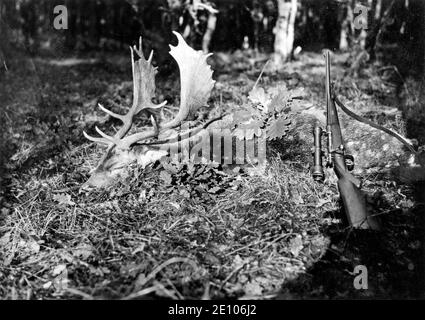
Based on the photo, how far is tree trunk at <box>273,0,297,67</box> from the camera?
294 inches

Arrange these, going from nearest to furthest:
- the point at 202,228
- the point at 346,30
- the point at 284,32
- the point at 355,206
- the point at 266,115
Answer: the point at 355,206
the point at 202,228
the point at 266,115
the point at 284,32
the point at 346,30

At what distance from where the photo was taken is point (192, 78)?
4.32 meters

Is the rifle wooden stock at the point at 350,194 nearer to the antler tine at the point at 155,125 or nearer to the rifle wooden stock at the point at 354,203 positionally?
the rifle wooden stock at the point at 354,203

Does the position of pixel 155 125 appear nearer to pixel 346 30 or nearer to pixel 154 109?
pixel 154 109

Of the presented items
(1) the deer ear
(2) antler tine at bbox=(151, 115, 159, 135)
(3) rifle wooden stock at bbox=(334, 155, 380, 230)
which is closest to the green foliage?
(1) the deer ear

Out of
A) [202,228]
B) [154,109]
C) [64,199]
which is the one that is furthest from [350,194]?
[64,199]

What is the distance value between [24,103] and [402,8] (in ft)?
21.7

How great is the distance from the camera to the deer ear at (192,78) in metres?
4.29

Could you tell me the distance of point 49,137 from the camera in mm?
5641

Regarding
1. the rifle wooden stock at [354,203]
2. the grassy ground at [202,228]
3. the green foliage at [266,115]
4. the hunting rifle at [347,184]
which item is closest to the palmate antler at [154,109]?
the grassy ground at [202,228]

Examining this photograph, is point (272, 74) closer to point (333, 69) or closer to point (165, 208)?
→ point (333, 69)

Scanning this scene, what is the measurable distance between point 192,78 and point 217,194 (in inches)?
45.2

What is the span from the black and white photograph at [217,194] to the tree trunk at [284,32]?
3.82ft
